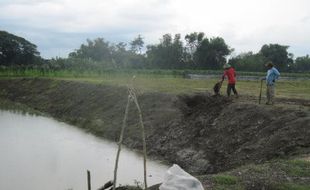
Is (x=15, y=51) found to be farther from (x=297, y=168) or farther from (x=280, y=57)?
(x=297, y=168)

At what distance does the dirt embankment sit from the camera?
1384 cm

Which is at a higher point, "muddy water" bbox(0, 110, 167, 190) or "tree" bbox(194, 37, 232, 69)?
"tree" bbox(194, 37, 232, 69)

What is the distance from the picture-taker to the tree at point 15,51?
2547 inches

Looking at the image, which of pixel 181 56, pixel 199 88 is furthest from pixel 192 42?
pixel 199 88

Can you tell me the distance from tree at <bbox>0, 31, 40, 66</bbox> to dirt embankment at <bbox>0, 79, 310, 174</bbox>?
40.9m

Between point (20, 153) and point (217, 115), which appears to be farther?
point (217, 115)

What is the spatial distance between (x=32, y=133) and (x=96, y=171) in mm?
8292

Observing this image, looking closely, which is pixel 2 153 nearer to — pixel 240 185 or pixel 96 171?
pixel 96 171

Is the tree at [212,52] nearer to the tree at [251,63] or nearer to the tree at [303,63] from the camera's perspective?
the tree at [251,63]

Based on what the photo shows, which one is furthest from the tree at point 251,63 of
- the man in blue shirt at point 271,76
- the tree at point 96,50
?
the man in blue shirt at point 271,76

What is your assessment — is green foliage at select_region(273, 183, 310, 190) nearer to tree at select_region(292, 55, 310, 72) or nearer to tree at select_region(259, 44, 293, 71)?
tree at select_region(259, 44, 293, 71)

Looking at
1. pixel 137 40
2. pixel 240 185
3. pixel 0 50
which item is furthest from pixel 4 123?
pixel 137 40

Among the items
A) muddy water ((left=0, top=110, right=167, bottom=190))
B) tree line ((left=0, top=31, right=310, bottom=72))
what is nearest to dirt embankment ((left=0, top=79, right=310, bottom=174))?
muddy water ((left=0, top=110, right=167, bottom=190))

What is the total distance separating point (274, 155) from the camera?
13.0 m
